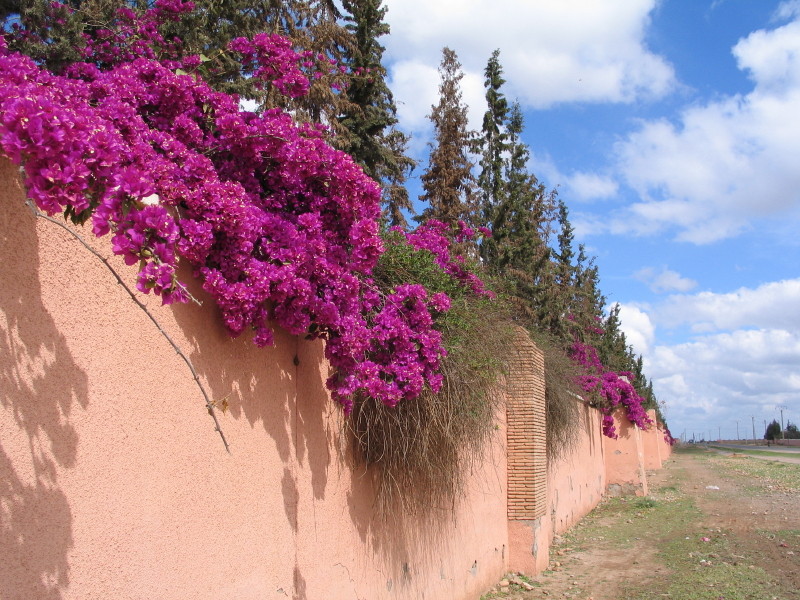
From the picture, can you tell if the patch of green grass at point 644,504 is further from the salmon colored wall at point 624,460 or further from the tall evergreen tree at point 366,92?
the tall evergreen tree at point 366,92

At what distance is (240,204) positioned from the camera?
3.56m

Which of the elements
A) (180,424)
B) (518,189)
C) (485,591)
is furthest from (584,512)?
(180,424)

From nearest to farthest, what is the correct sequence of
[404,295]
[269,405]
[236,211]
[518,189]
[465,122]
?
[236,211] → [269,405] → [404,295] → [518,189] → [465,122]

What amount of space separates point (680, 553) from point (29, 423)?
36.2 feet

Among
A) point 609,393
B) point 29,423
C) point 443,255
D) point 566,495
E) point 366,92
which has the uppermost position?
point 366,92

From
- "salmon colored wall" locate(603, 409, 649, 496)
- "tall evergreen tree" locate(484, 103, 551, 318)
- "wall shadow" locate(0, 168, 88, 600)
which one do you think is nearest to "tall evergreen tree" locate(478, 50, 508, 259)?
"tall evergreen tree" locate(484, 103, 551, 318)

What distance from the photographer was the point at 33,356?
2.48m

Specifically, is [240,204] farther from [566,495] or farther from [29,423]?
[566,495]

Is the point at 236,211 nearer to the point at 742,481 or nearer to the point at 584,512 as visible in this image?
the point at 584,512

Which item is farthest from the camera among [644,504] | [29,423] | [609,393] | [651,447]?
[651,447]

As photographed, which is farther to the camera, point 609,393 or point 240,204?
point 609,393

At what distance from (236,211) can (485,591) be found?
6101 millimetres

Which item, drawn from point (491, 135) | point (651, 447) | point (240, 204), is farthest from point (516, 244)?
point (651, 447)

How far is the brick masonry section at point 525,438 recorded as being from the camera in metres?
9.07
